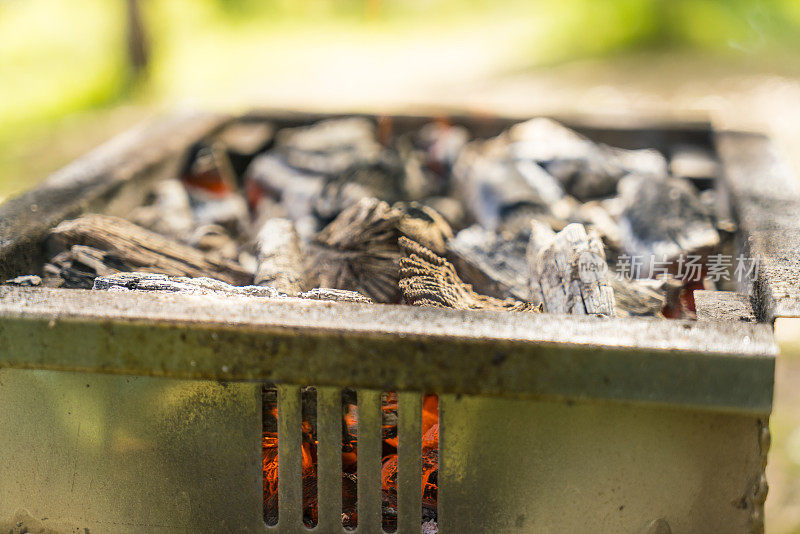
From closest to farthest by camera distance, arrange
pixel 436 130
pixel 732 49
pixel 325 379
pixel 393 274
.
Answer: pixel 325 379 < pixel 393 274 < pixel 436 130 < pixel 732 49

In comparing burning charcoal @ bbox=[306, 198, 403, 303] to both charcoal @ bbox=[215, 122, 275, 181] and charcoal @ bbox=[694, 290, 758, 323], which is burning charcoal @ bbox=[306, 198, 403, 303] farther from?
charcoal @ bbox=[215, 122, 275, 181]

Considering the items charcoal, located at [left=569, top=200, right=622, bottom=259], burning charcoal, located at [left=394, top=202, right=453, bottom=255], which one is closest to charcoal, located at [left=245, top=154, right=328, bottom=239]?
burning charcoal, located at [left=394, top=202, right=453, bottom=255]

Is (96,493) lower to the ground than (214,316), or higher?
lower

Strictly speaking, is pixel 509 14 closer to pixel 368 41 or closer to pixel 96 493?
pixel 368 41

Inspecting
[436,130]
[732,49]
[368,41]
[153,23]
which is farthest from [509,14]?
[436,130]

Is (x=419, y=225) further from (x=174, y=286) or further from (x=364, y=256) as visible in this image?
(x=174, y=286)

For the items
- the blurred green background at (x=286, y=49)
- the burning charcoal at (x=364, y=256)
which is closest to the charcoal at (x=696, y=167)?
the burning charcoal at (x=364, y=256)

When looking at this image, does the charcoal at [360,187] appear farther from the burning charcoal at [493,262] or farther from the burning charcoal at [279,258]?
the burning charcoal at [493,262]
